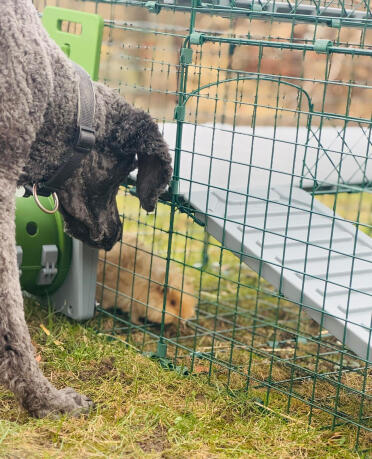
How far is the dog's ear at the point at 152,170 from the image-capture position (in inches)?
118

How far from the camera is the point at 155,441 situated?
8.63ft

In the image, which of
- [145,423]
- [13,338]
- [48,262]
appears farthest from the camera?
[48,262]

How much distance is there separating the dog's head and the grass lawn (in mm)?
611

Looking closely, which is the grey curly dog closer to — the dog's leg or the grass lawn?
the dog's leg

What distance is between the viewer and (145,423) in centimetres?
276

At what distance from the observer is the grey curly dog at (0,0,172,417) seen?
255 cm

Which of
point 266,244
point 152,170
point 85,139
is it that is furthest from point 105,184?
point 266,244

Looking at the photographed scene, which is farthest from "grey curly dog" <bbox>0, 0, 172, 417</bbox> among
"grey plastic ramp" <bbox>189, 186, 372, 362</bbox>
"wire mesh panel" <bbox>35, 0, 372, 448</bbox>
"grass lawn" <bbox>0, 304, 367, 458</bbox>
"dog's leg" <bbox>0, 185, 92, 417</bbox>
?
"grey plastic ramp" <bbox>189, 186, 372, 362</bbox>

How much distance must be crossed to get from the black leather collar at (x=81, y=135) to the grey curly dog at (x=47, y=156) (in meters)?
0.02

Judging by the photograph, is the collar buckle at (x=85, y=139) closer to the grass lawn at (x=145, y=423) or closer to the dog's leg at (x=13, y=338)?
the dog's leg at (x=13, y=338)

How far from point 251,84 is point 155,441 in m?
6.37

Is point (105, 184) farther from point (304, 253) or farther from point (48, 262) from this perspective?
point (304, 253)

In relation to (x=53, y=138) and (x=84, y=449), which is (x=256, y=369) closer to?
(x=84, y=449)

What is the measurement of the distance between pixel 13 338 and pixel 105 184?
0.83 meters
